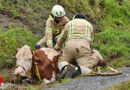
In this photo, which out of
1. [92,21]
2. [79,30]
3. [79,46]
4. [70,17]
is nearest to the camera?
[79,46]

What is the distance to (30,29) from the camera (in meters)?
10.2

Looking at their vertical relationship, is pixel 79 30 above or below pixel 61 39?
above

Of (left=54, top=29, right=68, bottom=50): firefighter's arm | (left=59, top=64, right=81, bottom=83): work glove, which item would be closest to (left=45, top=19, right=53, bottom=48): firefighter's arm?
(left=54, top=29, right=68, bottom=50): firefighter's arm

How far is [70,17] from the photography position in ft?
40.2

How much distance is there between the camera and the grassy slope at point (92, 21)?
28.4 ft

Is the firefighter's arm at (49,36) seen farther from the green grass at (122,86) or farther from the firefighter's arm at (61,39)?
the green grass at (122,86)

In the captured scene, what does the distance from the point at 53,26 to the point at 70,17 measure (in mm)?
3523

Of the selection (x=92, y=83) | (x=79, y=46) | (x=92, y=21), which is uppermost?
(x=92, y=21)

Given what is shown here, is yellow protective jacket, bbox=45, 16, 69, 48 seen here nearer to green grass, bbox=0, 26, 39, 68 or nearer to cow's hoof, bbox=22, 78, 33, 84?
green grass, bbox=0, 26, 39, 68

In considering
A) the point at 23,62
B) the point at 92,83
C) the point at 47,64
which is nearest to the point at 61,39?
the point at 47,64

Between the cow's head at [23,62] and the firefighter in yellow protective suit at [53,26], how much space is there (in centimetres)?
175

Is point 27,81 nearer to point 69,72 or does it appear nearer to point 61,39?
point 69,72

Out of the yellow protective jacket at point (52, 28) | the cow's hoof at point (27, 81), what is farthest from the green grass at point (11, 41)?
the cow's hoof at point (27, 81)

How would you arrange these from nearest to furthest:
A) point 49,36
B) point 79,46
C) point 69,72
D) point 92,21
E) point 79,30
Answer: point 69,72
point 79,46
point 79,30
point 49,36
point 92,21
